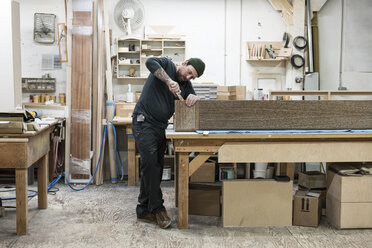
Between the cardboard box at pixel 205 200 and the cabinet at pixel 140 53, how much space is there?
209 cm

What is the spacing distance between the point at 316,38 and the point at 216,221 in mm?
3146

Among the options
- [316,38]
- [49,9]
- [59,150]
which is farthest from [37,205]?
[316,38]

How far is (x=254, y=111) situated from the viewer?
2844 millimetres

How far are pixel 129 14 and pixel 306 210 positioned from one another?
327 centimetres

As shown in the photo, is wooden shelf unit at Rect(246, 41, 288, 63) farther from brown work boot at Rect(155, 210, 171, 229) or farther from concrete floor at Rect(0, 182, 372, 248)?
brown work boot at Rect(155, 210, 171, 229)

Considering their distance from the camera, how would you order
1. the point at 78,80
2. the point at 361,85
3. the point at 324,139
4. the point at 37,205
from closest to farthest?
the point at 324,139, the point at 37,205, the point at 78,80, the point at 361,85

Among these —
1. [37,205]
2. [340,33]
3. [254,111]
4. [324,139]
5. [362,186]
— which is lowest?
[37,205]

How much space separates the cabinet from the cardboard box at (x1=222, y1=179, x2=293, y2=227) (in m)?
2.39

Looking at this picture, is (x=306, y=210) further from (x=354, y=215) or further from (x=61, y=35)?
(x=61, y=35)

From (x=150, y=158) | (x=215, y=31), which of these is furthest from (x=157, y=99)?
(x=215, y=31)

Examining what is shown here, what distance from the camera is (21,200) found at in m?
2.82

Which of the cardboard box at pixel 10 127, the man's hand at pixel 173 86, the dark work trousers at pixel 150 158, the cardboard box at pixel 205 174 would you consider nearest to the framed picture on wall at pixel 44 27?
the cardboard box at pixel 10 127

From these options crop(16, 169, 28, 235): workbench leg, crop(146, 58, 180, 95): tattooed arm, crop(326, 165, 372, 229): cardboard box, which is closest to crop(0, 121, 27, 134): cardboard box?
crop(16, 169, 28, 235): workbench leg

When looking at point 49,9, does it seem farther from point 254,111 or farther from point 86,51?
point 254,111
